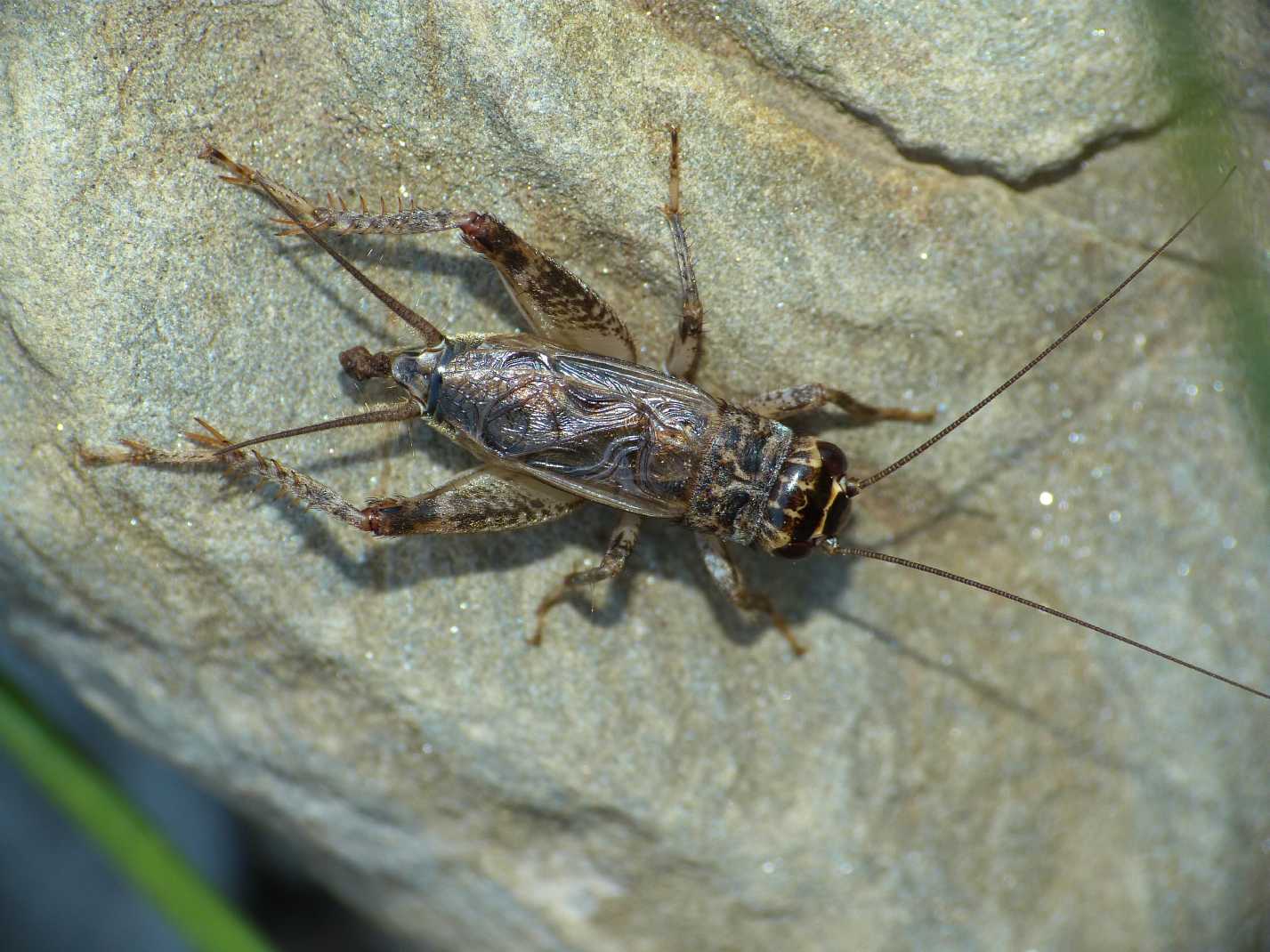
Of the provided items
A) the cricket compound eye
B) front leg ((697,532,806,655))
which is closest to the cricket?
the cricket compound eye

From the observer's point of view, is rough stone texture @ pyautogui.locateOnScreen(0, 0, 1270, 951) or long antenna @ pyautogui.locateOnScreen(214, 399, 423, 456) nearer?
long antenna @ pyautogui.locateOnScreen(214, 399, 423, 456)

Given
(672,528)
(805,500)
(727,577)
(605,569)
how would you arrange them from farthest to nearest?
(672,528), (727,577), (605,569), (805,500)

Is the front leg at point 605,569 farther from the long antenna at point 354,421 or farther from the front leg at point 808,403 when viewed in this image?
the long antenna at point 354,421

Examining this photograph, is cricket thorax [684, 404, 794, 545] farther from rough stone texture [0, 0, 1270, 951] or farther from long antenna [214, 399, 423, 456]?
long antenna [214, 399, 423, 456]

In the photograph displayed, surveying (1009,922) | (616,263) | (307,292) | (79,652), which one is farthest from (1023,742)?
(79,652)

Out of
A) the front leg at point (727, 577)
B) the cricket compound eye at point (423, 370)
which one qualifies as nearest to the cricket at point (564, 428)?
the cricket compound eye at point (423, 370)

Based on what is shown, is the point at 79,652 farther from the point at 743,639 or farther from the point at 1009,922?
the point at 1009,922

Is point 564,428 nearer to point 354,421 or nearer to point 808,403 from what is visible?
point 354,421

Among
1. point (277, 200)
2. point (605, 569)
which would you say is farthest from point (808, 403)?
point (277, 200)
